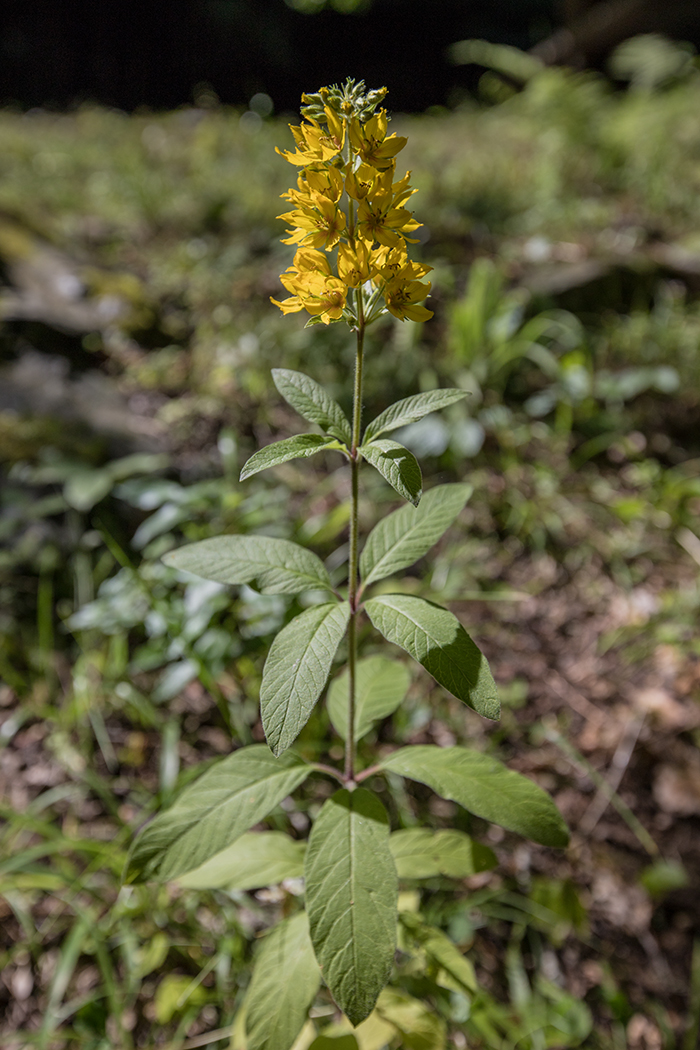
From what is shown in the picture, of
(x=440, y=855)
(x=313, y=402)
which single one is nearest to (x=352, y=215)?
(x=313, y=402)

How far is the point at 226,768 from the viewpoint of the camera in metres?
0.98

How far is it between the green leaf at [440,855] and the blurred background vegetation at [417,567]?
268 millimetres

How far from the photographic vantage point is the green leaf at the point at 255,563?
3.03 ft

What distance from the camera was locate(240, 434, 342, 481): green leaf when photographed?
29.5 inches

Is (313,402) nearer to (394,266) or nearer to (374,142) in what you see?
(394,266)

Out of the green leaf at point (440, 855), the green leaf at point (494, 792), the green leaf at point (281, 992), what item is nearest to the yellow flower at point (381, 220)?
the green leaf at point (494, 792)

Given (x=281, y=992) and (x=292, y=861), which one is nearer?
(x=281, y=992)

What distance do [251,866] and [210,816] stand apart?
258mm

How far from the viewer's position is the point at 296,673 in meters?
0.78

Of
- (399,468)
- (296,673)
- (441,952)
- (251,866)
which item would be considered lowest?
(441,952)

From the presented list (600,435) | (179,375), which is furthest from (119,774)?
(600,435)

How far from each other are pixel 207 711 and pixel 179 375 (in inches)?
72.3

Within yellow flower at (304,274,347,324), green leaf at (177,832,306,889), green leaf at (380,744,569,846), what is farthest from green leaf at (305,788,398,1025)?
yellow flower at (304,274,347,324)

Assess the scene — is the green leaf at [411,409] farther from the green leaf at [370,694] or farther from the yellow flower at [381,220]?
the green leaf at [370,694]
